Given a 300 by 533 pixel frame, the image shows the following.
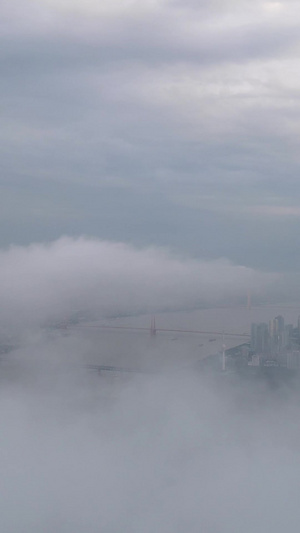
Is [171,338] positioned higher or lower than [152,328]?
lower

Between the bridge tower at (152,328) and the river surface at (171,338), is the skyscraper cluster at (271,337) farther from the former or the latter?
the bridge tower at (152,328)

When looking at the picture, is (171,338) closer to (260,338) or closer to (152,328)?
(152,328)

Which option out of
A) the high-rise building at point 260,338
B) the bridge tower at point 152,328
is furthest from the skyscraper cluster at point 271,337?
the bridge tower at point 152,328

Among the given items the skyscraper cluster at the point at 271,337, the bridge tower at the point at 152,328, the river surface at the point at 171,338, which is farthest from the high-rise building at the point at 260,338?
the bridge tower at the point at 152,328

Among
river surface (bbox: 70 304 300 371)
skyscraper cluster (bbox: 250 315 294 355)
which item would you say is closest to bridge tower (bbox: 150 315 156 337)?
river surface (bbox: 70 304 300 371)

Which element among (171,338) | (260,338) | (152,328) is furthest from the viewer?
(152,328)

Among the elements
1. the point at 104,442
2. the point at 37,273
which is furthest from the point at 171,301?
the point at 104,442

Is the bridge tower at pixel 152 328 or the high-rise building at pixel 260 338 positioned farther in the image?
the bridge tower at pixel 152 328

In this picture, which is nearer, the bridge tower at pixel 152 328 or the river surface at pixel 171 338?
the river surface at pixel 171 338

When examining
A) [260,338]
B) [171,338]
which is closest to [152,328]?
[171,338]

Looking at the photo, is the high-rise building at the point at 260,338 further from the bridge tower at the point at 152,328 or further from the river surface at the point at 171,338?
the bridge tower at the point at 152,328

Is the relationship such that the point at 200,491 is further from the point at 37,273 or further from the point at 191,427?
the point at 37,273
